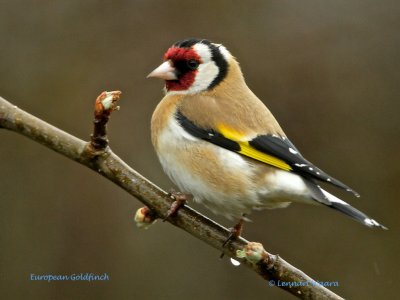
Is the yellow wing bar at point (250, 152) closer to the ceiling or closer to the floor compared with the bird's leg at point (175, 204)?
closer to the ceiling

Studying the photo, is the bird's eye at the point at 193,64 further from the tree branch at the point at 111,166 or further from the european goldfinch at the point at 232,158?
the tree branch at the point at 111,166

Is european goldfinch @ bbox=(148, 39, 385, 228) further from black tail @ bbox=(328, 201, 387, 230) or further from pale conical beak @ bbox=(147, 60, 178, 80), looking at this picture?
pale conical beak @ bbox=(147, 60, 178, 80)

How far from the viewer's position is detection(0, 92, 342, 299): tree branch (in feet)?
10.3

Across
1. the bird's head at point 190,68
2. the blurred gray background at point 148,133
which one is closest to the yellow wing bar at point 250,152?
the bird's head at point 190,68

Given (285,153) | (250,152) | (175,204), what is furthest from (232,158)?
(175,204)

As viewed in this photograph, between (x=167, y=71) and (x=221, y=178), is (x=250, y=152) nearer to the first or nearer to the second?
(x=221, y=178)

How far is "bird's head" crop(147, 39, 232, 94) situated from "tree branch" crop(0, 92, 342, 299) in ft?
4.08

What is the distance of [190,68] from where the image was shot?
4.50 metres

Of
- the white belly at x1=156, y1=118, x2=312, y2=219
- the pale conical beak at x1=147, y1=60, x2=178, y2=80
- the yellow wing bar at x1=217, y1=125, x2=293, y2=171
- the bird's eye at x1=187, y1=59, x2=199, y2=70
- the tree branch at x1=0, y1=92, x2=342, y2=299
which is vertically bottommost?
the tree branch at x1=0, y1=92, x2=342, y2=299

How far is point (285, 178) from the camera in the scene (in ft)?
12.6

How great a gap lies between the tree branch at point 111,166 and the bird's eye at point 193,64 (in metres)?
1.35

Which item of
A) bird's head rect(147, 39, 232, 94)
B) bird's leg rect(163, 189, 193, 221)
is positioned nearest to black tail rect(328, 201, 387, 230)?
bird's leg rect(163, 189, 193, 221)

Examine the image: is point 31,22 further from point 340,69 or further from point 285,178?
point 285,178

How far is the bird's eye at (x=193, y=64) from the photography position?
177 inches
